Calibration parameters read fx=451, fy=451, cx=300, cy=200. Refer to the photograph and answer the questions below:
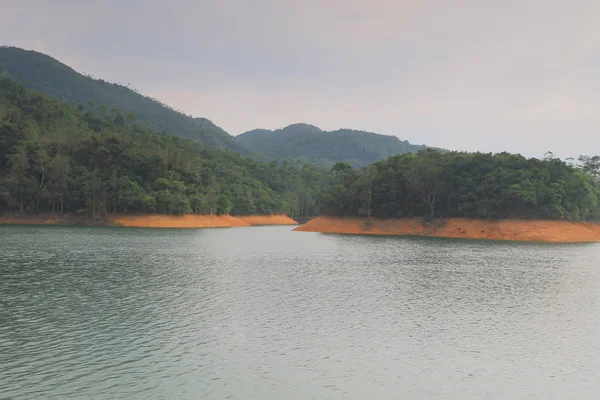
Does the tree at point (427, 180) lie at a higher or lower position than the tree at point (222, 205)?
higher

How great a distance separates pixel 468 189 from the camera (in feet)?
281

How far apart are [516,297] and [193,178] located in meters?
98.7

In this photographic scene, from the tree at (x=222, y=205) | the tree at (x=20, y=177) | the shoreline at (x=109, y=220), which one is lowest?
the shoreline at (x=109, y=220)

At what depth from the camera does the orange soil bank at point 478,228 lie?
7662 centimetres

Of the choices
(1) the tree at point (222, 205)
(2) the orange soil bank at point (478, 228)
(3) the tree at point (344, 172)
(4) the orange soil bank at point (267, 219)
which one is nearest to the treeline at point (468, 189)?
(2) the orange soil bank at point (478, 228)

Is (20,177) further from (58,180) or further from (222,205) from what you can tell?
(222,205)

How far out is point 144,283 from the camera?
26.9 m

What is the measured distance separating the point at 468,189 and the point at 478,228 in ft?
25.4

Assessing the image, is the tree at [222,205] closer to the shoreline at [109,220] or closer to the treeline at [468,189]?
the shoreline at [109,220]

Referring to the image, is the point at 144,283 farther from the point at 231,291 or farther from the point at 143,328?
the point at 143,328

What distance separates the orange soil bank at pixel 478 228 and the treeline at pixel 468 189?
1.46 metres

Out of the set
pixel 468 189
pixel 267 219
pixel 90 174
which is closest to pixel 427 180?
pixel 468 189

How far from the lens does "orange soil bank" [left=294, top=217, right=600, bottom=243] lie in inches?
3017

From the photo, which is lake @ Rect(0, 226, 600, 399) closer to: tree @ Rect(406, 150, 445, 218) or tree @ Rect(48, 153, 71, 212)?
tree @ Rect(406, 150, 445, 218)
